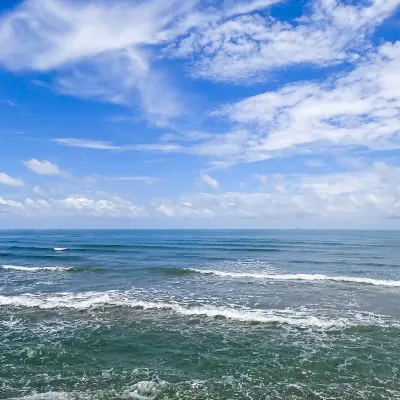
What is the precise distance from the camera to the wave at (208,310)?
17.6m

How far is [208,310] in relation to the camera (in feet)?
65.0

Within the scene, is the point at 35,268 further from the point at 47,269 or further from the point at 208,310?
the point at 208,310

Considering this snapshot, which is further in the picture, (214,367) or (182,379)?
(214,367)

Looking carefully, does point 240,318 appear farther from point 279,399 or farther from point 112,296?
point 112,296

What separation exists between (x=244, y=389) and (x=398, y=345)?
8.28 metres

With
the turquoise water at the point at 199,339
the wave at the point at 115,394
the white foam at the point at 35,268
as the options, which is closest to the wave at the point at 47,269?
the white foam at the point at 35,268

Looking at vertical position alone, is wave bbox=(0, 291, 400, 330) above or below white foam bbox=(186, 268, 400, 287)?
above

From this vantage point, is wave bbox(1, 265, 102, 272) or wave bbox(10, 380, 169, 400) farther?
wave bbox(1, 265, 102, 272)

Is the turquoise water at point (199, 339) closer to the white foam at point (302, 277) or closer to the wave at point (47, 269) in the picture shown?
the white foam at point (302, 277)

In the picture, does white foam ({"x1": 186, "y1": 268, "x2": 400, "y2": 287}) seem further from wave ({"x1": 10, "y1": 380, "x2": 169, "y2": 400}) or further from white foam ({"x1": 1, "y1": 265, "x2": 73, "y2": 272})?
wave ({"x1": 10, "y1": 380, "x2": 169, "y2": 400})

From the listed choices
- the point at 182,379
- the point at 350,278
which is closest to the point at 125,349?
the point at 182,379

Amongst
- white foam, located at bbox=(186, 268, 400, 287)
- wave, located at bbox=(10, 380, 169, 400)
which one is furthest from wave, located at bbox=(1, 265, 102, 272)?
wave, located at bbox=(10, 380, 169, 400)

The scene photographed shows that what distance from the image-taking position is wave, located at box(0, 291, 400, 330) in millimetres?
17583

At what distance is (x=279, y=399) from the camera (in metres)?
10.3
